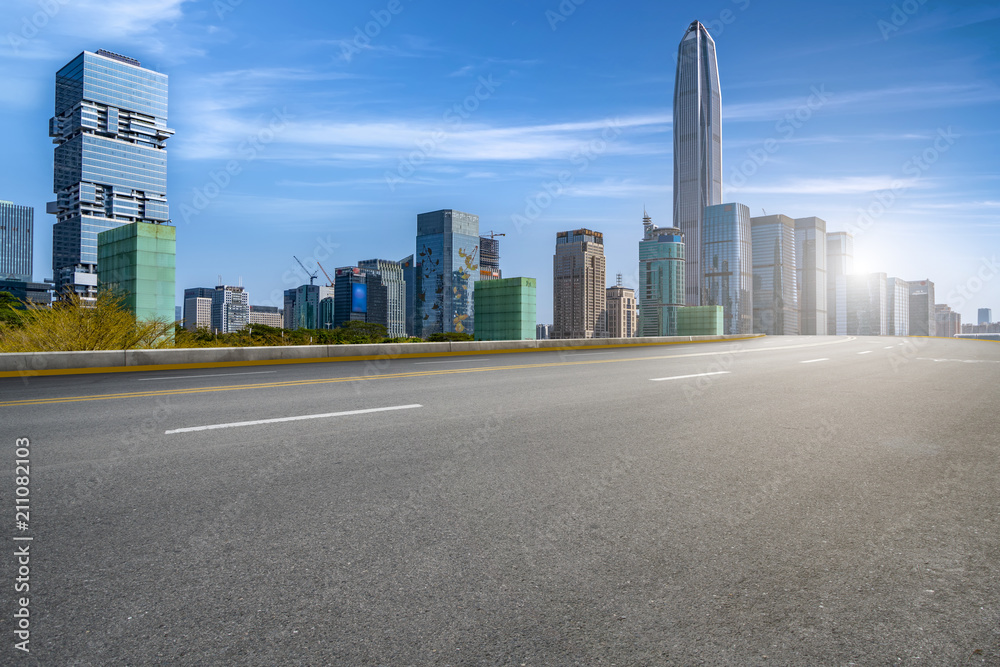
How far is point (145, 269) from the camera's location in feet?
55.2

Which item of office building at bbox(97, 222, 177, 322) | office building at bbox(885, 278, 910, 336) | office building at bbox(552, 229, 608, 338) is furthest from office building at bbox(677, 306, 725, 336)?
office building at bbox(885, 278, 910, 336)

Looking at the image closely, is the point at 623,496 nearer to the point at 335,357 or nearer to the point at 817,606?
the point at 817,606

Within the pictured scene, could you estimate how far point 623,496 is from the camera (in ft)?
12.1

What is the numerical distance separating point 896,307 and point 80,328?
20743cm

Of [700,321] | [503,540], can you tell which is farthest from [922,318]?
[503,540]

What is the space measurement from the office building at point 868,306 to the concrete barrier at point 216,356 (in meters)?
179

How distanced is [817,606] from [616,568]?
791 millimetres

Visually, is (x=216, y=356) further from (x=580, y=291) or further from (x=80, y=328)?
(x=580, y=291)

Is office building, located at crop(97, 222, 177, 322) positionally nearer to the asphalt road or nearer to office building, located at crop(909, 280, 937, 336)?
the asphalt road

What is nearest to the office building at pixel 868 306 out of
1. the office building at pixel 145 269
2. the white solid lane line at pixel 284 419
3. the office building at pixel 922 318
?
the office building at pixel 922 318

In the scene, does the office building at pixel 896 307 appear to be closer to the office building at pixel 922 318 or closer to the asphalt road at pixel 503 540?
the office building at pixel 922 318

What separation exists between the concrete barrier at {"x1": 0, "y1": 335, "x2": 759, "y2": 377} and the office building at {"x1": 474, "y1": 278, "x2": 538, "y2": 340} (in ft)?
2.81

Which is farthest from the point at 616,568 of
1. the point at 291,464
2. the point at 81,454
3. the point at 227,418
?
the point at 227,418

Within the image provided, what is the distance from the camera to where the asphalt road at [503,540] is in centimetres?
209
